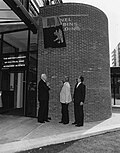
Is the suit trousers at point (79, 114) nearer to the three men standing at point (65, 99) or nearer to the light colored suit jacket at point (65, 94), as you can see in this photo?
the three men standing at point (65, 99)

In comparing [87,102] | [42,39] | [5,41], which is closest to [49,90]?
[87,102]

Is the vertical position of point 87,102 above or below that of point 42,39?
below

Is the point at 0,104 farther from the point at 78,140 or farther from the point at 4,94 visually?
the point at 78,140

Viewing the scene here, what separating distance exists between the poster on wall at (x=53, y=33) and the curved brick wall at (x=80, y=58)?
6.8 inches

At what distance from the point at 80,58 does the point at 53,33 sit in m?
1.65

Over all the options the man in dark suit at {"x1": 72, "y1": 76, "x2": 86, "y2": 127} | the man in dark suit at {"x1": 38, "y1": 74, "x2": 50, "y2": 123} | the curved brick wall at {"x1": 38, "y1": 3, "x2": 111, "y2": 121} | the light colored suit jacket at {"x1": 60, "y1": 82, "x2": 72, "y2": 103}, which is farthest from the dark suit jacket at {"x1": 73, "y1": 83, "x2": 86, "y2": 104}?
the man in dark suit at {"x1": 38, "y1": 74, "x2": 50, "y2": 123}

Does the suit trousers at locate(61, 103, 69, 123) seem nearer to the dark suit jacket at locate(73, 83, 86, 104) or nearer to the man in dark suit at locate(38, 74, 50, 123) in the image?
the dark suit jacket at locate(73, 83, 86, 104)

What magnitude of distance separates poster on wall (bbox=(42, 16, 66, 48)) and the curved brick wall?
173 mm

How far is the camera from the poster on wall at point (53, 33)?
7.06 meters

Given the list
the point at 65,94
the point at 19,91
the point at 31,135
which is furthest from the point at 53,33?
the point at 19,91

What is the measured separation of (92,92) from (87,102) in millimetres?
475

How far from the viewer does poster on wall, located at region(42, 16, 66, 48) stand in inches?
278

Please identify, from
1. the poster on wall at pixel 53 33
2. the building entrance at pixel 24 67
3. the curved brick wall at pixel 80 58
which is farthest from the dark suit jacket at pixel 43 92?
the poster on wall at pixel 53 33

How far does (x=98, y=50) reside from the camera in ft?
23.7
